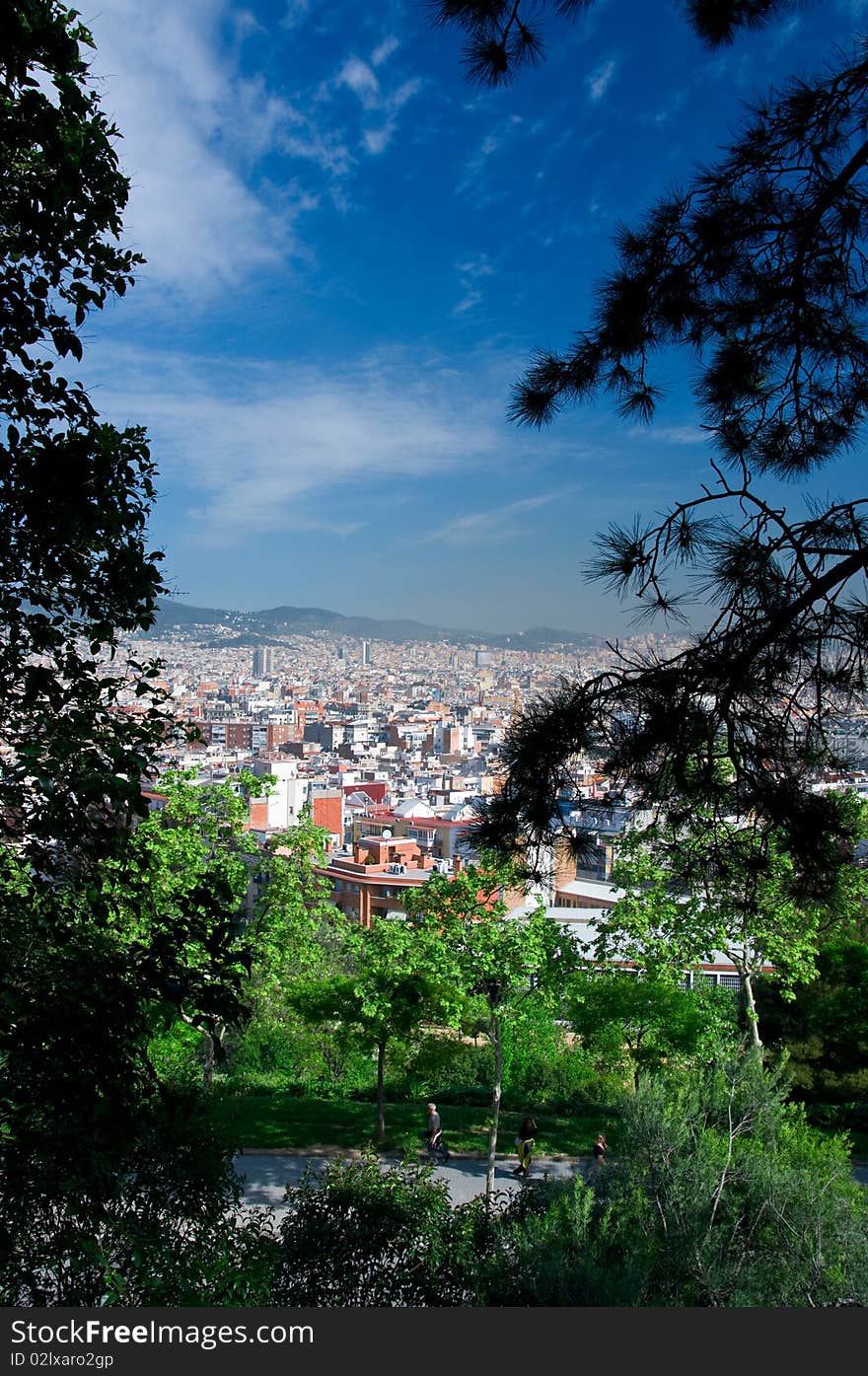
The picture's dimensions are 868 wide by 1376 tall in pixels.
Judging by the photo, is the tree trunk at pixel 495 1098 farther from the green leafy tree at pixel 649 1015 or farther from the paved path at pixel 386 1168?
the green leafy tree at pixel 649 1015

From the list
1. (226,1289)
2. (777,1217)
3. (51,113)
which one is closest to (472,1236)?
(777,1217)

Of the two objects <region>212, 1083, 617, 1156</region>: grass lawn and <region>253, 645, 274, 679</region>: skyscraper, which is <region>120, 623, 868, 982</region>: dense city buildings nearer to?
<region>253, 645, 274, 679</region>: skyscraper

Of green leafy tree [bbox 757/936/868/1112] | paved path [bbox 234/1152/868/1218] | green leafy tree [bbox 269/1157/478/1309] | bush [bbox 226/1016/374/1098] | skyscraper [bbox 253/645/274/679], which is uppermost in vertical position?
skyscraper [bbox 253/645/274/679]

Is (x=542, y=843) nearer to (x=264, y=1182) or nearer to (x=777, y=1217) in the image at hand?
(x=777, y=1217)

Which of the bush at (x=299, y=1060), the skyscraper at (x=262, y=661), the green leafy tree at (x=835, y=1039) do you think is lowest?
the bush at (x=299, y=1060)

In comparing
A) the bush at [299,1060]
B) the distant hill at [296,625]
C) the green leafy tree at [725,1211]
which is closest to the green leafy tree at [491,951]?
the green leafy tree at [725,1211]

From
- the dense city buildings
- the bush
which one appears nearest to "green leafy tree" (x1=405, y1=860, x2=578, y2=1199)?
the dense city buildings

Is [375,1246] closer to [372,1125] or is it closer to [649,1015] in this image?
[649,1015]

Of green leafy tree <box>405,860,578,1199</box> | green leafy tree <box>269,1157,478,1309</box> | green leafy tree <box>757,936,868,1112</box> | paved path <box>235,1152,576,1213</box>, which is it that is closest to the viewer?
green leafy tree <box>269,1157,478,1309</box>
